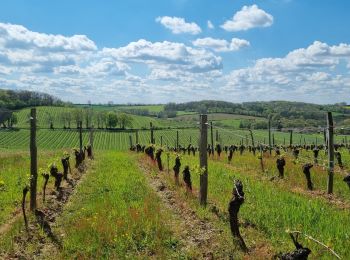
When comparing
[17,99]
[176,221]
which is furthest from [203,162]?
[17,99]

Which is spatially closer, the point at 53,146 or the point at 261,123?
the point at 53,146

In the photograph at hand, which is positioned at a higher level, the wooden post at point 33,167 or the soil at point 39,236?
the wooden post at point 33,167

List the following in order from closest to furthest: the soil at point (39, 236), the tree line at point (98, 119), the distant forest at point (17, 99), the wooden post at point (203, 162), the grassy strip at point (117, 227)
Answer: the grassy strip at point (117, 227), the soil at point (39, 236), the wooden post at point (203, 162), the distant forest at point (17, 99), the tree line at point (98, 119)

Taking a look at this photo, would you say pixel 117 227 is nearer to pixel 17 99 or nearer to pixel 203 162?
pixel 203 162

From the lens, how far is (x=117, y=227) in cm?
1137

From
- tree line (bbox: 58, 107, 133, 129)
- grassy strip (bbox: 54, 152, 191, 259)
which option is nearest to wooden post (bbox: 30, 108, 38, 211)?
grassy strip (bbox: 54, 152, 191, 259)

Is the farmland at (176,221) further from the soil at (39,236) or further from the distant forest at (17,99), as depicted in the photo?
the distant forest at (17,99)

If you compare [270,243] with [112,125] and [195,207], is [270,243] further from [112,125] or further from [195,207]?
[112,125]

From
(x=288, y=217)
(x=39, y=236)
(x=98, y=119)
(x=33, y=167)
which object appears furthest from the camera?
(x=98, y=119)

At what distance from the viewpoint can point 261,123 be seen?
11069 cm

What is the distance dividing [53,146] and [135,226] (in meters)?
89.6

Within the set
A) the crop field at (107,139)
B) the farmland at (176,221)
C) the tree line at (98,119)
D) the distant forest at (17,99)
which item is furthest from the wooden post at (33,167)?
the tree line at (98,119)

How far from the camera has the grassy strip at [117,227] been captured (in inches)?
389

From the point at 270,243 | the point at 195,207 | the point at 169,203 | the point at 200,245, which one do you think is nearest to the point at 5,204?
the point at 169,203
